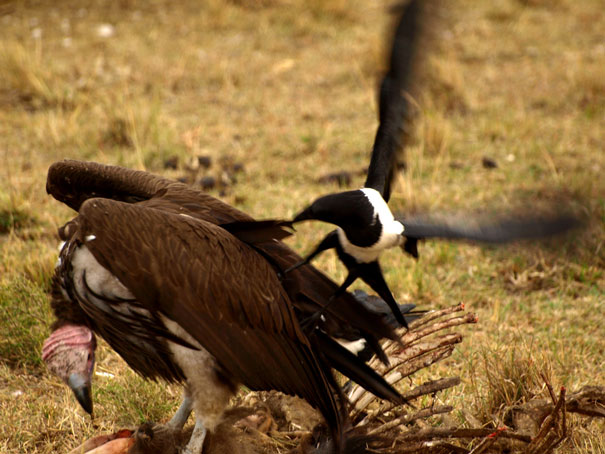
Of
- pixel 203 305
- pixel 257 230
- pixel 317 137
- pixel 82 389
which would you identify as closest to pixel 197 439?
pixel 82 389

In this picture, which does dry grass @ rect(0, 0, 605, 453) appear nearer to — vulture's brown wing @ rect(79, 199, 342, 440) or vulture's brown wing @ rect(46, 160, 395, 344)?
vulture's brown wing @ rect(46, 160, 395, 344)

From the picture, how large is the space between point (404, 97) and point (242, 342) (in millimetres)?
1047

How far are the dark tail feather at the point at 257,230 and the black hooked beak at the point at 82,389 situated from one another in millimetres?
786

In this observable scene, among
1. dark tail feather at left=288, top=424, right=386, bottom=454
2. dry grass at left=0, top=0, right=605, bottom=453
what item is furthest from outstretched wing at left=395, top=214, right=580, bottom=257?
dark tail feather at left=288, top=424, right=386, bottom=454

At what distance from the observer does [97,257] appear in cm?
271

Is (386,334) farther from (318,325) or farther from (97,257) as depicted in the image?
(97,257)

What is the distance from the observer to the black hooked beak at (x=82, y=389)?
287 cm

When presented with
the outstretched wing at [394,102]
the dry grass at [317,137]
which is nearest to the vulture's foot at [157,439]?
the dry grass at [317,137]

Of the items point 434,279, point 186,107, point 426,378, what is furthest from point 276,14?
Answer: point 426,378

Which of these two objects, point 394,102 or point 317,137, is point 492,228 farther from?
point 317,137

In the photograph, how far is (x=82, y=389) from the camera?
2883 millimetres

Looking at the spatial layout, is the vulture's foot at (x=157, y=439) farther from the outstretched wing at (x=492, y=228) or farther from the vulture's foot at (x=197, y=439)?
the outstretched wing at (x=492, y=228)

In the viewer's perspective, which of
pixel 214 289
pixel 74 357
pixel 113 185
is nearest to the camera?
pixel 214 289

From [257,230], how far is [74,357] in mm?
844
